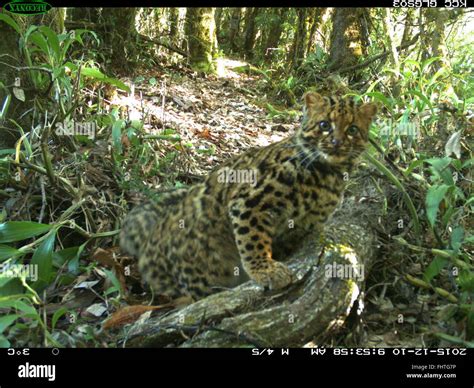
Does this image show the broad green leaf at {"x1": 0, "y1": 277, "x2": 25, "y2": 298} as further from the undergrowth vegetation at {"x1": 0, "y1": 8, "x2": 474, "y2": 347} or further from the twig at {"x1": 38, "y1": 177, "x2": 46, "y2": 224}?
the twig at {"x1": 38, "y1": 177, "x2": 46, "y2": 224}

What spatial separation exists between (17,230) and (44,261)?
0.35 metres

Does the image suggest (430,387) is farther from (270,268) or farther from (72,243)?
(72,243)

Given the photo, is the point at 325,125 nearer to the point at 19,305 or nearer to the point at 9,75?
the point at 19,305

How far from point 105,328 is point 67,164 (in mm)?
2217

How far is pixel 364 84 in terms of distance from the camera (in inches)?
375

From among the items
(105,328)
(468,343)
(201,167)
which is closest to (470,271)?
(468,343)

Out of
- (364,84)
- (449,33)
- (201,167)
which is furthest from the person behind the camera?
(364,84)

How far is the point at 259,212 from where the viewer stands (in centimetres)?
429
